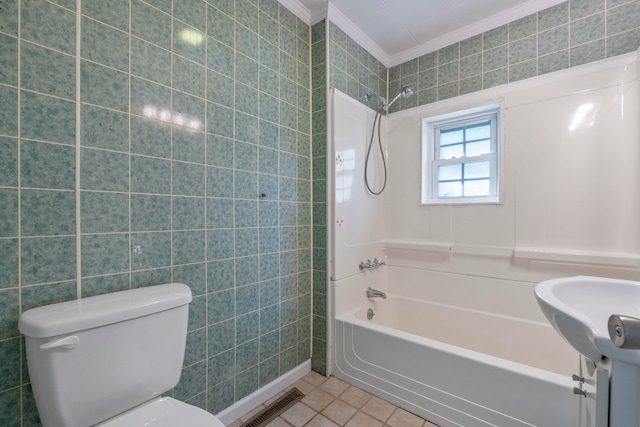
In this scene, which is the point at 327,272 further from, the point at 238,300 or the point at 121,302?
the point at 121,302

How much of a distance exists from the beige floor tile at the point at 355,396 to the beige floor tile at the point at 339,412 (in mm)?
38

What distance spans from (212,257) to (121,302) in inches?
19.4

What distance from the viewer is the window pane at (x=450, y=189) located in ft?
7.45

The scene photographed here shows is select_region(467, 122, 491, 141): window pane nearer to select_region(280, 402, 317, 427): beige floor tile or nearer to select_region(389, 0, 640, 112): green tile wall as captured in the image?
select_region(389, 0, 640, 112): green tile wall

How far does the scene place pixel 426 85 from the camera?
2350mm

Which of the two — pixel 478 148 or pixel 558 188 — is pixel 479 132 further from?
pixel 558 188

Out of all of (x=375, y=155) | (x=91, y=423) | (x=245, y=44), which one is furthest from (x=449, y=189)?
(x=91, y=423)

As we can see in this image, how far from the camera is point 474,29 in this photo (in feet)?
6.85

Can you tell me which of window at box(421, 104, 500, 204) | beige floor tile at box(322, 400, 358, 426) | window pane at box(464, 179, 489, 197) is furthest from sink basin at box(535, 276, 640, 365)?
beige floor tile at box(322, 400, 358, 426)

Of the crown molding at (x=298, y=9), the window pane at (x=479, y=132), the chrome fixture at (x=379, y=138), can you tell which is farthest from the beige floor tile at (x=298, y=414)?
the crown molding at (x=298, y=9)

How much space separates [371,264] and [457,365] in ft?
3.09

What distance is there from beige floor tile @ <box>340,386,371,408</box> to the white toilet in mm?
1042

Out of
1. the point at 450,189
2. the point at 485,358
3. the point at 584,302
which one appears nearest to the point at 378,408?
the point at 485,358

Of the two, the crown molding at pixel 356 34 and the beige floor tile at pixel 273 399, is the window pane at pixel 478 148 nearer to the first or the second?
the crown molding at pixel 356 34
